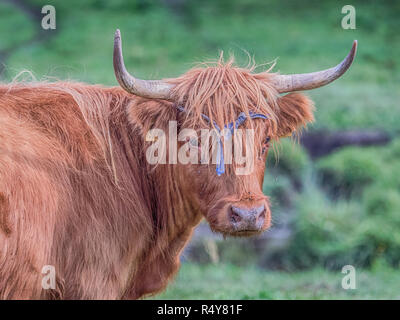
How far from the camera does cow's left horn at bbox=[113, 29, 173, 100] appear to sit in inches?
206

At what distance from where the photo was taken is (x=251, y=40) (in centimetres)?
1723

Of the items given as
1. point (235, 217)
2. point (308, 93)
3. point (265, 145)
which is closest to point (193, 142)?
point (265, 145)

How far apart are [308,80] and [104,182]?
1.95 metres

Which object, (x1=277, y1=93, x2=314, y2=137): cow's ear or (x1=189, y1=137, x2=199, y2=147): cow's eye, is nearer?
(x1=189, y1=137, x2=199, y2=147): cow's eye

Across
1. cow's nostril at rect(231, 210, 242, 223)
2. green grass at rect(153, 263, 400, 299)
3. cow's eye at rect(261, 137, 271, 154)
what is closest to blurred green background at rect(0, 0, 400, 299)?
green grass at rect(153, 263, 400, 299)

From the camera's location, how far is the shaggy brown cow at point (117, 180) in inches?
199

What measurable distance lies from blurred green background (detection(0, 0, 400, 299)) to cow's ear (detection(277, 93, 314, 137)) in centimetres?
111

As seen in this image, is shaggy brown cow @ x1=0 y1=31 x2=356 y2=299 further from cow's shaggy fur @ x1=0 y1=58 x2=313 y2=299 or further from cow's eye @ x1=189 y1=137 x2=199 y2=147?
cow's eye @ x1=189 y1=137 x2=199 y2=147

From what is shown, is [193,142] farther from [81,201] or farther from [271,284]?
[271,284]

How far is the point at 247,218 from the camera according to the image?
5191 millimetres

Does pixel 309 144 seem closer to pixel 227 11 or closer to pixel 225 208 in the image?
pixel 225 208

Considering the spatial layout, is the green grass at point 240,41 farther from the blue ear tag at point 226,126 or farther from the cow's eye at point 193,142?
the cow's eye at point 193,142

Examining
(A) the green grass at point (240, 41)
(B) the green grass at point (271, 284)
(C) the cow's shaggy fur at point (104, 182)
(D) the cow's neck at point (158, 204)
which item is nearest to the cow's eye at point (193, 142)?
(C) the cow's shaggy fur at point (104, 182)

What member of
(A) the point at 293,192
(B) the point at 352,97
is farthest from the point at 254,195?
(B) the point at 352,97
